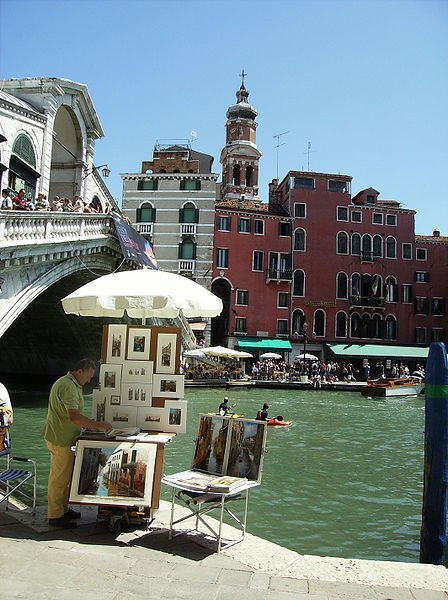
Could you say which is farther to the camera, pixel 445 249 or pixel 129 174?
pixel 445 249

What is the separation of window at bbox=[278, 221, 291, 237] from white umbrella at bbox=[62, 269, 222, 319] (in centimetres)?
3691

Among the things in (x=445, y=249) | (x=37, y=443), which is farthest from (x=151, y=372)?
(x=445, y=249)

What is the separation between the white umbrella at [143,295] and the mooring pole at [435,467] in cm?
273

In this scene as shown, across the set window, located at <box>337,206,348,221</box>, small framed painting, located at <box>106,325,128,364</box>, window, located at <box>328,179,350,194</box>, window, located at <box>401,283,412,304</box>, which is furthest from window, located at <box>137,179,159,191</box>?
small framed painting, located at <box>106,325,128,364</box>

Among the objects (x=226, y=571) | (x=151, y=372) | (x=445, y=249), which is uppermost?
(x=445, y=249)

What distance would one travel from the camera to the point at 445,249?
45406 millimetres

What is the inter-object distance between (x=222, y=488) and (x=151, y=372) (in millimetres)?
1647

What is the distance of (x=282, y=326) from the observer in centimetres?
4197

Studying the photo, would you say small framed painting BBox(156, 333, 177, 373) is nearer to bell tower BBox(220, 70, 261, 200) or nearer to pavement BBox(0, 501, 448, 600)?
pavement BBox(0, 501, 448, 600)

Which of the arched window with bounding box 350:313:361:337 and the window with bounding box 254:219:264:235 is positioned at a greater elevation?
the window with bounding box 254:219:264:235

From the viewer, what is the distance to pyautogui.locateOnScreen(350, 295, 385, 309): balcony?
4297 centimetres

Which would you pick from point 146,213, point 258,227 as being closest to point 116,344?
point 146,213

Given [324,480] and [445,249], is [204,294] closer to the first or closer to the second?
[324,480]

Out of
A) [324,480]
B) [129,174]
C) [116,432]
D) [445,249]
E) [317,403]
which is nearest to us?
[116,432]
